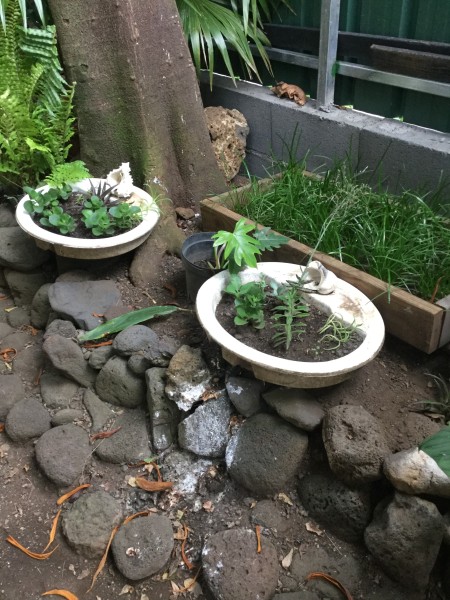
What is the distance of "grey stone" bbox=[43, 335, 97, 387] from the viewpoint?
3195 millimetres

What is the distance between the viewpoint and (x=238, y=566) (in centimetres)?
234

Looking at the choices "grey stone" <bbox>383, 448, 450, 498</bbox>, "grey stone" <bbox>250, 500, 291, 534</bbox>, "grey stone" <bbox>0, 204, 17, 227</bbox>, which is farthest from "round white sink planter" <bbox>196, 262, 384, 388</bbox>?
"grey stone" <bbox>0, 204, 17, 227</bbox>

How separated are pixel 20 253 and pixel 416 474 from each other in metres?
2.68

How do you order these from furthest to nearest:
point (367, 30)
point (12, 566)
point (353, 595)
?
1. point (367, 30)
2. point (12, 566)
3. point (353, 595)

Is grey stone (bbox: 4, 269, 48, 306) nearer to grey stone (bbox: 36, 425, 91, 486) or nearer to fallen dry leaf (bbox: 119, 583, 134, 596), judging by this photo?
grey stone (bbox: 36, 425, 91, 486)

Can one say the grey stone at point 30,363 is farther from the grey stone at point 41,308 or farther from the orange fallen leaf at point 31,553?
the orange fallen leaf at point 31,553

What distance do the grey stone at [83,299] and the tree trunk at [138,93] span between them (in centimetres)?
76

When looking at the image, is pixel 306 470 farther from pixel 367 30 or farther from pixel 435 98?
pixel 367 30

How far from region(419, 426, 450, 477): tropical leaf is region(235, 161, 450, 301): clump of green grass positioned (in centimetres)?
110

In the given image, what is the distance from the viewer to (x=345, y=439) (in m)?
2.42

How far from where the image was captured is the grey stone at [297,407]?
2551 millimetres

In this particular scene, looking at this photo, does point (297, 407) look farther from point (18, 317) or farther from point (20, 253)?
point (20, 253)

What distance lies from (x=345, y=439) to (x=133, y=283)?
1.71 meters

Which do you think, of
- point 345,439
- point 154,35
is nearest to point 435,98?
point 154,35
